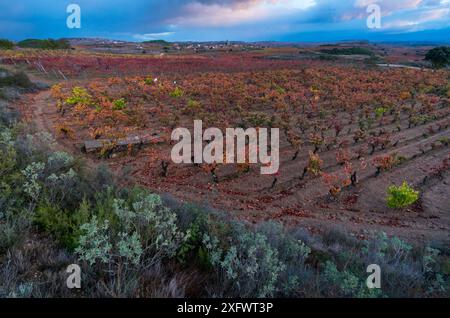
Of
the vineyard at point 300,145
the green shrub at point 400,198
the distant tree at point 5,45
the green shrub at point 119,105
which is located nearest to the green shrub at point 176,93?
the vineyard at point 300,145

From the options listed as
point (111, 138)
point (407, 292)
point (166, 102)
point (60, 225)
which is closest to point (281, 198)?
point (407, 292)

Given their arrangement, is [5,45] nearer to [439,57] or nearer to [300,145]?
[300,145]

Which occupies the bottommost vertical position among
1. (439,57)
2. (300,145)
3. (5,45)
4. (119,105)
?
(300,145)

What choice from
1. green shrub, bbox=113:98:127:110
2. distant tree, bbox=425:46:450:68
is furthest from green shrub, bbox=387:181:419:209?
distant tree, bbox=425:46:450:68

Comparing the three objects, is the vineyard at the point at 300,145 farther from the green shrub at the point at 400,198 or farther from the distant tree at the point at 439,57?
the distant tree at the point at 439,57

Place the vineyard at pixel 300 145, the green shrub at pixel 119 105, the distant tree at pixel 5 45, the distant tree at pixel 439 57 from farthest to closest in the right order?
the distant tree at pixel 5 45 → the distant tree at pixel 439 57 → the green shrub at pixel 119 105 → the vineyard at pixel 300 145

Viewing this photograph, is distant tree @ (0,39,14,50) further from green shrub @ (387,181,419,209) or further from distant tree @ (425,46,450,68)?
green shrub @ (387,181,419,209)

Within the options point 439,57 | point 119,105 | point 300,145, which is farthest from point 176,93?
point 439,57
